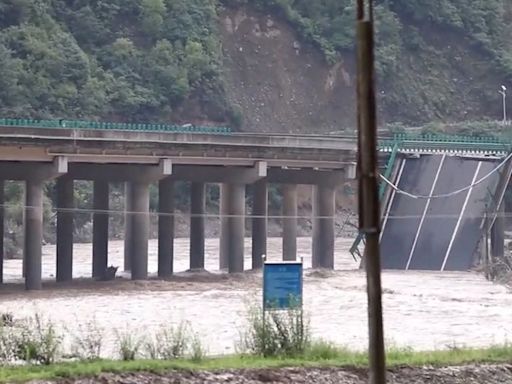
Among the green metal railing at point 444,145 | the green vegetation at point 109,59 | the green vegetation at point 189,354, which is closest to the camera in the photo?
the green vegetation at point 189,354

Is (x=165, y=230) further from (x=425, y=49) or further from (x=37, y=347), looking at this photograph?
(x=425, y=49)

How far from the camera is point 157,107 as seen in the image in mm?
100250

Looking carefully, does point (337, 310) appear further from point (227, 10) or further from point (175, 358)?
point (227, 10)

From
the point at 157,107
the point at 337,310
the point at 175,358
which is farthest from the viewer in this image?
the point at 157,107

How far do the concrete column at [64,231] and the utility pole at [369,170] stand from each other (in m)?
44.9

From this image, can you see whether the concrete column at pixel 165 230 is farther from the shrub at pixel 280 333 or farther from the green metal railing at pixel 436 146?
the shrub at pixel 280 333

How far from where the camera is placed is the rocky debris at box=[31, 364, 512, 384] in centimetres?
1788

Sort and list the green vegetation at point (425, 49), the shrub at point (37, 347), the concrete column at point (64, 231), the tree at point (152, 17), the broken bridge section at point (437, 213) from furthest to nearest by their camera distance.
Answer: the green vegetation at point (425, 49) < the tree at point (152, 17) < the broken bridge section at point (437, 213) < the concrete column at point (64, 231) < the shrub at point (37, 347)

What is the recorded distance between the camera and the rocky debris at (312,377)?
58.6 feet

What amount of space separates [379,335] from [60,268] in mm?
45372

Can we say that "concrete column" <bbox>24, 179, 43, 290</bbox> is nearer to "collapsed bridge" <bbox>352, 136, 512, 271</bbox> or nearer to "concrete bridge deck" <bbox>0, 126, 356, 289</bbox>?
"concrete bridge deck" <bbox>0, 126, 356, 289</bbox>

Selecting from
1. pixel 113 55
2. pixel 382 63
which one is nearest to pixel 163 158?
pixel 113 55

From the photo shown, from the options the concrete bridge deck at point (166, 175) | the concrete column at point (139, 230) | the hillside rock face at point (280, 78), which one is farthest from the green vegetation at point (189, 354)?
the hillside rock face at point (280, 78)

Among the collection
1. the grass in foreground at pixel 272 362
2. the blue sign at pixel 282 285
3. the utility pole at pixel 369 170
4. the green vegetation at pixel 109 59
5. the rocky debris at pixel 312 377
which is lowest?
the rocky debris at pixel 312 377
